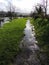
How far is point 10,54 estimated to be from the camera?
33.1ft

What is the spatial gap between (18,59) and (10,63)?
0.95 meters

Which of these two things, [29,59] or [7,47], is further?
[7,47]

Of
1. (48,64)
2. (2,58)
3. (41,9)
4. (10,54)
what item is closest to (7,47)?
(10,54)

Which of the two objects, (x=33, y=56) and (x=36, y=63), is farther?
(x=33, y=56)

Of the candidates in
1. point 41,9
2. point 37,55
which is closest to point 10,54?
point 37,55

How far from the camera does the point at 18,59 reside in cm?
961

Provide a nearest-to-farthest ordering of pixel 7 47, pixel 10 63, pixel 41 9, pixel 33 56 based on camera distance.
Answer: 1. pixel 10 63
2. pixel 33 56
3. pixel 7 47
4. pixel 41 9

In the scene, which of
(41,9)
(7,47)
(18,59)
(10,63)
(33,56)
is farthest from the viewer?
(41,9)

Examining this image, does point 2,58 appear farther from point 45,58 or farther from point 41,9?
point 41,9

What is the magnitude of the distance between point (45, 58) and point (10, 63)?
1837mm

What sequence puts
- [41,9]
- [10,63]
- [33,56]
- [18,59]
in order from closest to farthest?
[10,63], [18,59], [33,56], [41,9]

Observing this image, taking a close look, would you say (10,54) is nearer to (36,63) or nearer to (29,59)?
(29,59)

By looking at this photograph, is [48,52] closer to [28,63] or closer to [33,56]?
[33,56]

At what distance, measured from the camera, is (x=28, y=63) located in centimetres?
888
